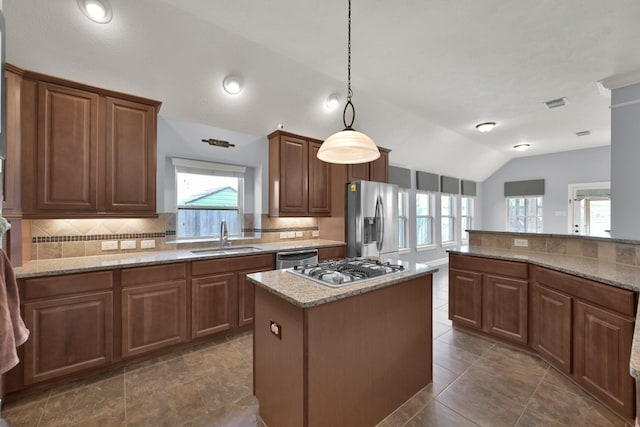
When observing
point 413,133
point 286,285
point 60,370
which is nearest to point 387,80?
point 413,133

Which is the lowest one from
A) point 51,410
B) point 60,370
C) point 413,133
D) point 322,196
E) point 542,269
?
point 51,410

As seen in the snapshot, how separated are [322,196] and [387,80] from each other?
5.96ft

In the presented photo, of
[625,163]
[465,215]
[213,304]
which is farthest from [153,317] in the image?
[465,215]

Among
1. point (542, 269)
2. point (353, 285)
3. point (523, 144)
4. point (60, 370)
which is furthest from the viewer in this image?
point (523, 144)

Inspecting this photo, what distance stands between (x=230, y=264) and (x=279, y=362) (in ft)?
5.09

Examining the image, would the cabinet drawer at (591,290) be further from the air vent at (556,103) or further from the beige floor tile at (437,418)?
the air vent at (556,103)

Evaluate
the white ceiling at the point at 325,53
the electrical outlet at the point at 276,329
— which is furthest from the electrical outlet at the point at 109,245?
the electrical outlet at the point at 276,329

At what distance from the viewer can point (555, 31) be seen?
99.0 inches

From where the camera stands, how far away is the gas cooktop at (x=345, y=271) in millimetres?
1685

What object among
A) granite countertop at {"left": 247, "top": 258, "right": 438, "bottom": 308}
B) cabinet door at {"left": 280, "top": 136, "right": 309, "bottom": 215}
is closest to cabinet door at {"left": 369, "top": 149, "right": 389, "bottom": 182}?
cabinet door at {"left": 280, "top": 136, "right": 309, "bottom": 215}

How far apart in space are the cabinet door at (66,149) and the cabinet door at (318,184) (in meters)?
2.49

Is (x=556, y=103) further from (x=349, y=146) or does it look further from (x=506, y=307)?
(x=349, y=146)

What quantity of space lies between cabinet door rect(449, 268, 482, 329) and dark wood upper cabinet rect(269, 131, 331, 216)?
2.03 m

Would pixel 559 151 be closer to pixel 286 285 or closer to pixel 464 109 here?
pixel 464 109
